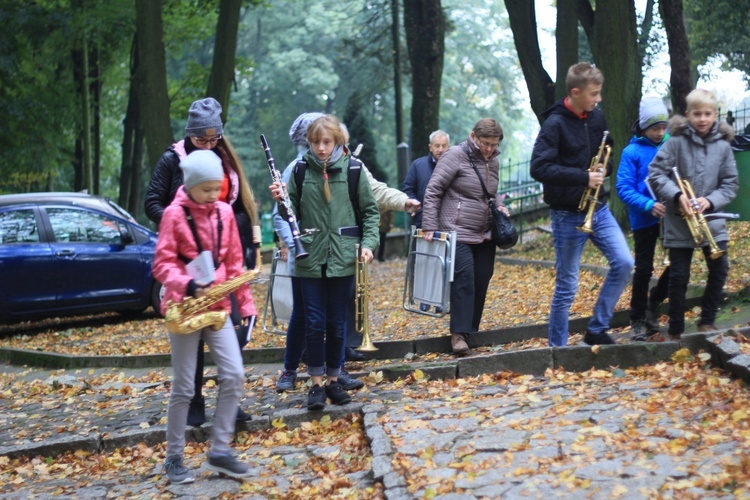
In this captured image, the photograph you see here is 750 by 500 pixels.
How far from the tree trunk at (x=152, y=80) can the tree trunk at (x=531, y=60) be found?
605cm

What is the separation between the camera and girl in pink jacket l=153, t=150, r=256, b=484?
608 cm

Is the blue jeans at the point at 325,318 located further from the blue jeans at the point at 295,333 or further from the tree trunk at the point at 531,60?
the tree trunk at the point at 531,60

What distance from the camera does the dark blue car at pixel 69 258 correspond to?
14148 millimetres

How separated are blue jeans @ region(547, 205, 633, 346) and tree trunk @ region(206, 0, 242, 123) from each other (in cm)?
1182

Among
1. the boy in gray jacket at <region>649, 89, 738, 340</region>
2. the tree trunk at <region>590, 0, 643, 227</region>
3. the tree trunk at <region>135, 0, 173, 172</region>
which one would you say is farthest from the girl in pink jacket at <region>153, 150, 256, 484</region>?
the tree trunk at <region>135, 0, 173, 172</region>

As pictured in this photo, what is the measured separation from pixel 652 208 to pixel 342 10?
53.8 metres

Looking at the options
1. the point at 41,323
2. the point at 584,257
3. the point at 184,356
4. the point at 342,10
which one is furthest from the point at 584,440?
the point at 342,10

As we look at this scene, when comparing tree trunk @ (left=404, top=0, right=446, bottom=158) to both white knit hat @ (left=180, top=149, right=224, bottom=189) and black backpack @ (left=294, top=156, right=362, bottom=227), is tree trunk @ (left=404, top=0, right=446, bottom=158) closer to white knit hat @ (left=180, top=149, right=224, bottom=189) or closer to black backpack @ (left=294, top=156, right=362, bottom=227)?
black backpack @ (left=294, top=156, right=362, bottom=227)

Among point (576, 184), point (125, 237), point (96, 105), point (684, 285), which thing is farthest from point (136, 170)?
point (684, 285)

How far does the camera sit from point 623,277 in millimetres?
7809

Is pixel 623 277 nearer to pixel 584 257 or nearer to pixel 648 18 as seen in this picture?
pixel 584 257

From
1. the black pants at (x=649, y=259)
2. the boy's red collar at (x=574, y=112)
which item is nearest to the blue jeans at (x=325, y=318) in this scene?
the boy's red collar at (x=574, y=112)

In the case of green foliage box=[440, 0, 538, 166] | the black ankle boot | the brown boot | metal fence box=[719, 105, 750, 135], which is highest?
green foliage box=[440, 0, 538, 166]

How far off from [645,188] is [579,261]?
3.39 ft
